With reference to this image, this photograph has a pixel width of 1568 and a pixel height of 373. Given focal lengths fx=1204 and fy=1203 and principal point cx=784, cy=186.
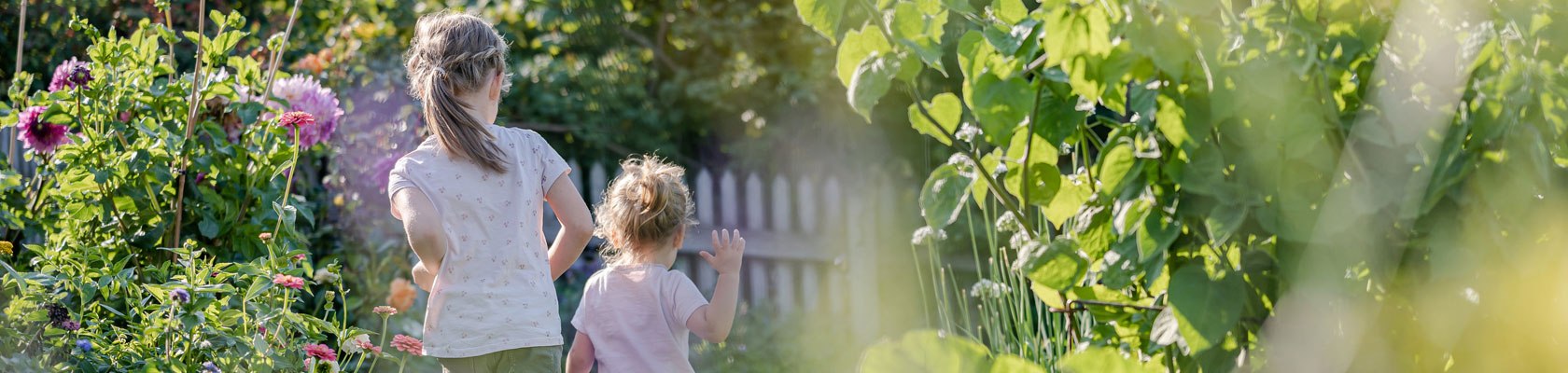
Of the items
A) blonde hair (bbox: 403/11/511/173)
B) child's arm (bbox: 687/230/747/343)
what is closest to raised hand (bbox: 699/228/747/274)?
child's arm (bbox: 687/230/747/343)

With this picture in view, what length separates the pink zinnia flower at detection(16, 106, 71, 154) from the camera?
8.02ft

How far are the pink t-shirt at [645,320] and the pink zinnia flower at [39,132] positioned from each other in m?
1.16

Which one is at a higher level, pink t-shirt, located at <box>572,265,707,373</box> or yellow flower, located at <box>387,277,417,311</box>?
pink t-shirt, located at <box>572,265,707,373</box>

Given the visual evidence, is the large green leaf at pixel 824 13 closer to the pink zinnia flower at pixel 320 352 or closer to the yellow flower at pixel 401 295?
the pink zinnia flower at pixel 320 352

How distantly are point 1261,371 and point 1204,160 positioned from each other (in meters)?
0.22

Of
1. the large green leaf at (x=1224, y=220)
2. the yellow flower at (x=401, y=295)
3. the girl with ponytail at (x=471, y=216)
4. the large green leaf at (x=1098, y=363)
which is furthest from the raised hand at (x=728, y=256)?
the yellow flower at (x=401, y=295)

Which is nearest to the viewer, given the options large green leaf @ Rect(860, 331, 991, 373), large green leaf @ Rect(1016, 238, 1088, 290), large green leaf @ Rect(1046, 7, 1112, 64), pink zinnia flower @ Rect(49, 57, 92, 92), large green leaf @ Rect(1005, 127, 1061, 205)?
large green leaf @ Rect(860, 331, 991, 373)

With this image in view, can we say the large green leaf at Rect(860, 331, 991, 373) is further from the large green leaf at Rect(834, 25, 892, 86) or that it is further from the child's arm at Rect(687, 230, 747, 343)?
the child's arm at Rect(687, 230, 747, 343)

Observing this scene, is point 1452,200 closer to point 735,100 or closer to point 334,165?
point 334,165

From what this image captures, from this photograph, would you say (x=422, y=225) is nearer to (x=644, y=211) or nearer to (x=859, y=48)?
(x=644, y=211)

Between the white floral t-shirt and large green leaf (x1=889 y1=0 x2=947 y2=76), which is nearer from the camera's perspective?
large green leaf (x1=889 y1=0 x2=947 y2=76)

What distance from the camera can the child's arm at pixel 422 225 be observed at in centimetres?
205

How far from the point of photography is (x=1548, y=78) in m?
0.99

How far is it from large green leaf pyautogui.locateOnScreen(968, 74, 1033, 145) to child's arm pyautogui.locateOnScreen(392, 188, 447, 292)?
124 cm
